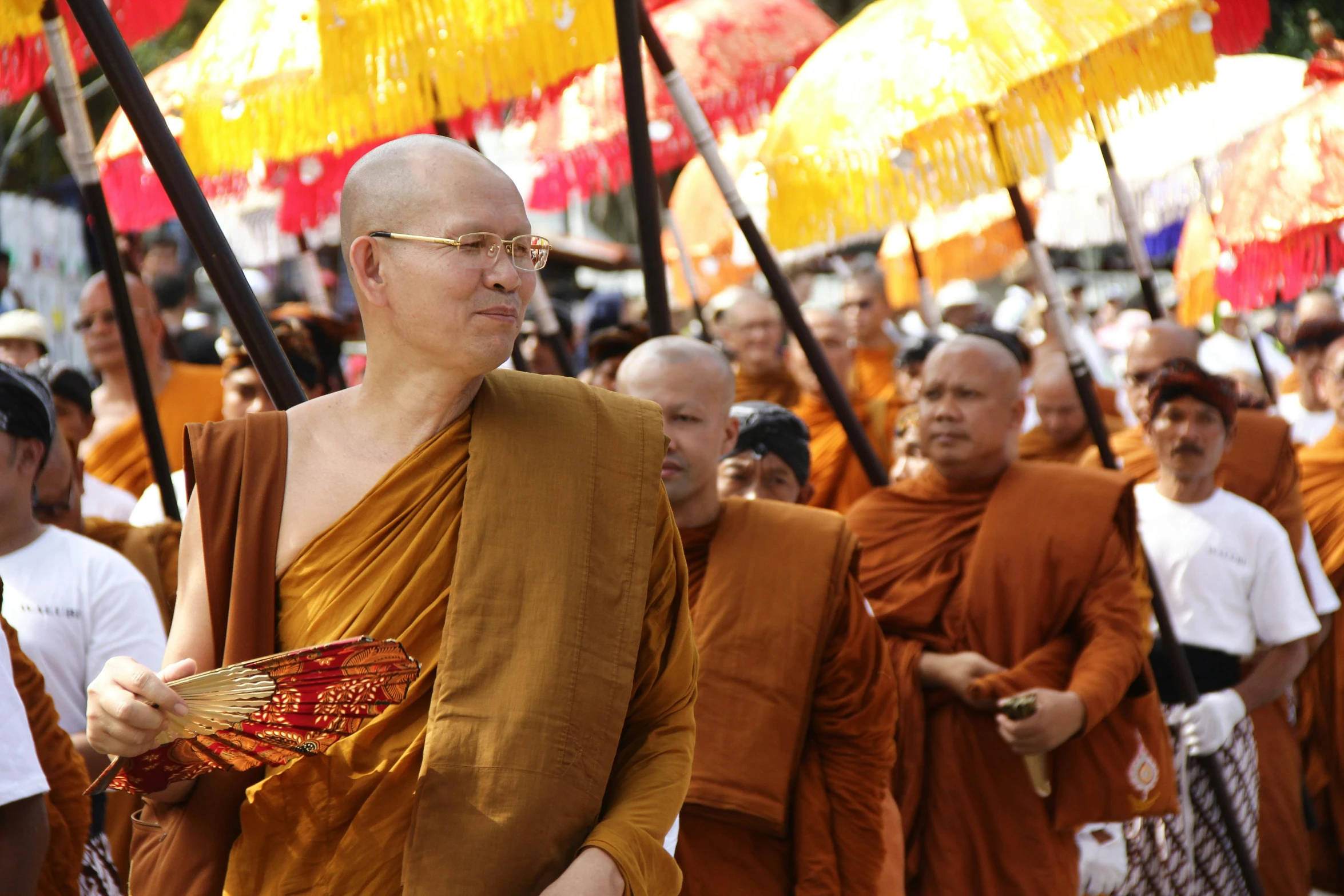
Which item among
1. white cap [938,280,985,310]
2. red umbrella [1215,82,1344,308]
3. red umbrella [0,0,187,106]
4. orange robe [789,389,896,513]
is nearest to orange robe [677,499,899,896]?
red umbrella [0,0,187,106]

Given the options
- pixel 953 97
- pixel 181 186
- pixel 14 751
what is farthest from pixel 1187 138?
pixel 14 751

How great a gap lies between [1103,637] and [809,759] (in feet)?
3.71

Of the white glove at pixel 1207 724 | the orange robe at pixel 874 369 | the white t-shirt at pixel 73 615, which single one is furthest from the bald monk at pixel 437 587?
the orange robe at pixel 874 369

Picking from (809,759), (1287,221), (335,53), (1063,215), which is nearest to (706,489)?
(809,759)

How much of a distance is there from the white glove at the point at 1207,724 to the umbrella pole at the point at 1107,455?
4cm

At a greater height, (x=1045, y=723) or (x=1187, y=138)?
(x=1187, y=138)

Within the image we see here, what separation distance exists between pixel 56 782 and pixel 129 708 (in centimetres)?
113

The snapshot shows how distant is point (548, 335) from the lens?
17.5ft

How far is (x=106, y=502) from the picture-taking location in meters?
4.96

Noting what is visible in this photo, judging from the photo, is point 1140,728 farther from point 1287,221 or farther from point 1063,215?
point 1063,215

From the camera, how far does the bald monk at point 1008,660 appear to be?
→ 4.23 meters

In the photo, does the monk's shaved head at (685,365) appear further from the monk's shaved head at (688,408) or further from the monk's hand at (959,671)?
the monk's hand at (959,671)

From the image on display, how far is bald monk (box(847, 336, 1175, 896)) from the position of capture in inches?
166

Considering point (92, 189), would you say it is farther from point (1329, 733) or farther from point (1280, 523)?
point (1329, 733)
